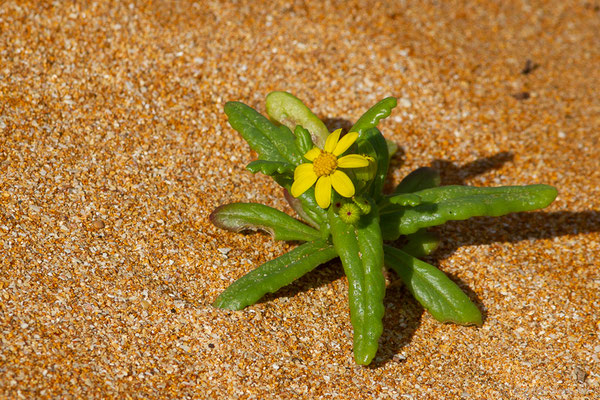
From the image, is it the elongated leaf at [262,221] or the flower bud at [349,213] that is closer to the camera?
the flower bud at [349,213]

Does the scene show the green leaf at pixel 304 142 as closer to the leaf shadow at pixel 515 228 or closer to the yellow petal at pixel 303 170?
the yellow petal at pixel 303 170

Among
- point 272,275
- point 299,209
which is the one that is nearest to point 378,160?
point 299,209

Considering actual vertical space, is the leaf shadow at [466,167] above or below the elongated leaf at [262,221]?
below

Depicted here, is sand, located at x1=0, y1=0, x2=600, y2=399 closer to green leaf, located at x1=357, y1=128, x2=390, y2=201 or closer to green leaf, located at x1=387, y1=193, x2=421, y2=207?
green leaf, located at x1=357, y1=128, x2=390, y2=201

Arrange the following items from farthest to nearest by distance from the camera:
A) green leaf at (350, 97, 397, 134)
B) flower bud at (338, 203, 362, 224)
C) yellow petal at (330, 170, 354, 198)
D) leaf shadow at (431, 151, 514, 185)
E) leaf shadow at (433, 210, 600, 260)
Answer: leaf shadow at (431, 151, 514, 185) < leaf shadow at (433, 210, 600, 260) < green leaf at (350, 97, 397, 134) < flower bud at (338, 203, 362, 224) < yellow petal at (330, 170, 354, 198)

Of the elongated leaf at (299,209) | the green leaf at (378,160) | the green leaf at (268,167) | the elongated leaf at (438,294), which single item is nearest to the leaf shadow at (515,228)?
the elongated leaf at (438,294)

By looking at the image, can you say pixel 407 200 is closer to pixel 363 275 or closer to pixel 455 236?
pixel 363 275

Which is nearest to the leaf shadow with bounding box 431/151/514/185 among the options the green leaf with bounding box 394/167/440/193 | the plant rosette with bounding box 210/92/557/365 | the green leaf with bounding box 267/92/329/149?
the green leaf with bounding box 394/167/440/193
